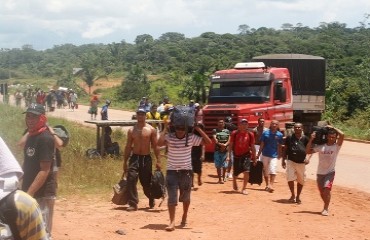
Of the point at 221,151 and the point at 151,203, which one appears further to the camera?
the point at 221,151

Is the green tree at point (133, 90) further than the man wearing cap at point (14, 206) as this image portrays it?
Yes

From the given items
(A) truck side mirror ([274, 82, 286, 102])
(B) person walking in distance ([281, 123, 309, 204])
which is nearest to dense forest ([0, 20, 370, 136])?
(A) truck side mirror ([274, 82, 286, 102])

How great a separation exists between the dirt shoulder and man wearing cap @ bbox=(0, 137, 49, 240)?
416 centimetres

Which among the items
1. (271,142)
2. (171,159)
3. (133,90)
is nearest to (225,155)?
(271,142)

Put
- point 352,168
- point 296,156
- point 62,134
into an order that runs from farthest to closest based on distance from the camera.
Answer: point 352,168 → point 296,156 → point 62,134

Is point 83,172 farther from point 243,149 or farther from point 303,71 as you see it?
point 303,71

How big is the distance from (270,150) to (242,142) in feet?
2.72

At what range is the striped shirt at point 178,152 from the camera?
331 inches

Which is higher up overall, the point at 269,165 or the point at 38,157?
the point at 38,157

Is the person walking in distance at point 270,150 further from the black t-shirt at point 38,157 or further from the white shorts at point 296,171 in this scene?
the black t-shirt at point 38,157

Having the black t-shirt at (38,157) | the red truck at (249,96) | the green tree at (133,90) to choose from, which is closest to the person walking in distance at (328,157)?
the black t-shirt at (38,157)

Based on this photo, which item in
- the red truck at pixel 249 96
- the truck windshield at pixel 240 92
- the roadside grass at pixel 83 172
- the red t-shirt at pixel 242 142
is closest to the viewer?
the roadside grass at pixel 83 172

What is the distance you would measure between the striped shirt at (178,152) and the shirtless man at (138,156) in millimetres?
974

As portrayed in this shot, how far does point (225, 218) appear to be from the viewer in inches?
376
